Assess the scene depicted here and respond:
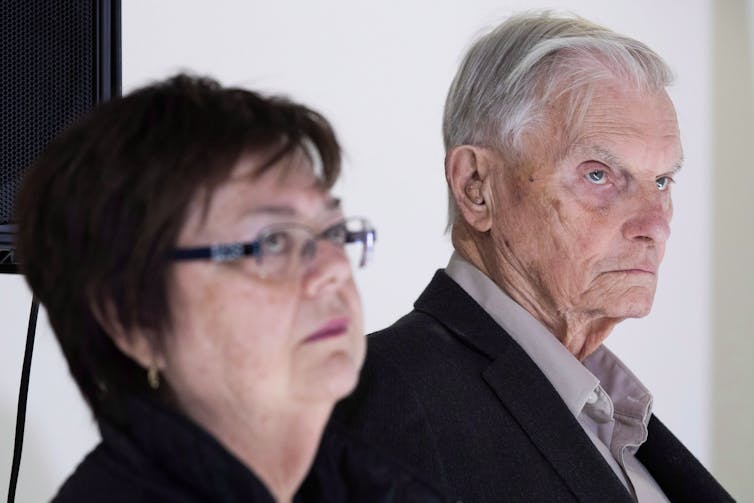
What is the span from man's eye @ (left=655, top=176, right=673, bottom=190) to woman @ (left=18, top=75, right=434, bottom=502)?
0.71 metres

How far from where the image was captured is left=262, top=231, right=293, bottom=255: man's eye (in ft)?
3.03

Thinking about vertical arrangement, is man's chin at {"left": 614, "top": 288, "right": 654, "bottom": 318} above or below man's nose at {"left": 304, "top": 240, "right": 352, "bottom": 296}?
below

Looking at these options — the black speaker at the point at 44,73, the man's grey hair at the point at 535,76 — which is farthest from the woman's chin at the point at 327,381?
the man's grey hair at the point at 535,76

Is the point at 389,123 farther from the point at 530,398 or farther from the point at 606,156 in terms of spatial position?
the point at 530,398

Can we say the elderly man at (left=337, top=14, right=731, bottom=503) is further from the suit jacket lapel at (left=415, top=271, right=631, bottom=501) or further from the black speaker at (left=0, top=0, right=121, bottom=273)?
the black speaker at (left=0, top=0, right=121, bottom=273)

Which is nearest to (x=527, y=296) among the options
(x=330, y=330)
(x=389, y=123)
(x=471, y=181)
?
(x=471, y=181)

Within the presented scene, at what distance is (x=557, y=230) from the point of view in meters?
1.46

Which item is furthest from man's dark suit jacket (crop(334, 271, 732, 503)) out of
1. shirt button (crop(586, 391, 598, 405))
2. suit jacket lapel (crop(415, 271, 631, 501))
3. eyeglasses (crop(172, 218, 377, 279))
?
eyeglasses (crop(172, 218, 377, 279))

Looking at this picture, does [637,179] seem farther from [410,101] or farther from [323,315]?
[410,101]

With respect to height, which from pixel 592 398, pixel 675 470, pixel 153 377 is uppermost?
pixel 153 377

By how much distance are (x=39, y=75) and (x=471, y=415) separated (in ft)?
2.23

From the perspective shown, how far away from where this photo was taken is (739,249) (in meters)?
3.07

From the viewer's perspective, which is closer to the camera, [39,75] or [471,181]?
[39,75]

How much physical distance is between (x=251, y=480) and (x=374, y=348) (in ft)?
1.48
